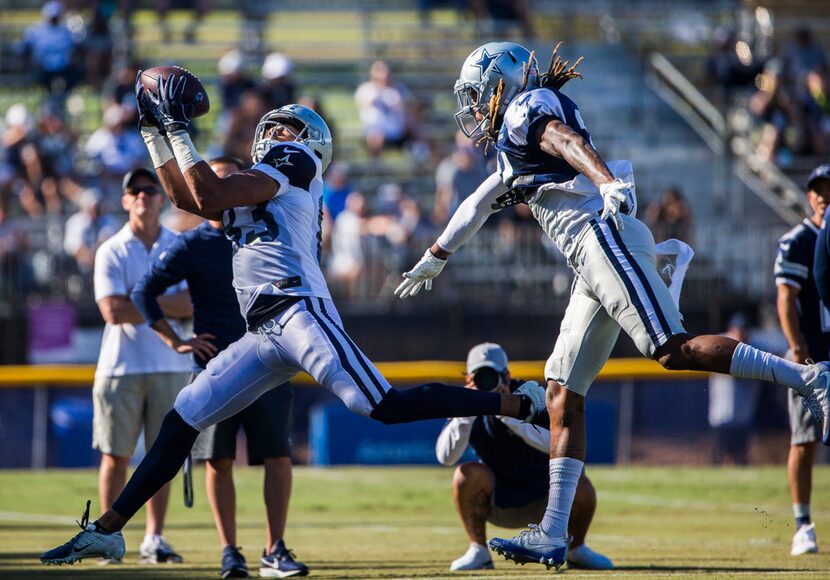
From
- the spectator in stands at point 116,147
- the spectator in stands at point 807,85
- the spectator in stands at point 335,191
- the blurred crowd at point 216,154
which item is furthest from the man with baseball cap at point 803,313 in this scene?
the spectator in stands at point 807,85

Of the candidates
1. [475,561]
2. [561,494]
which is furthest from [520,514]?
[561,494]

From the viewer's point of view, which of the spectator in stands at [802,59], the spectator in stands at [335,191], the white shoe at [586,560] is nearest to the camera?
the white shoe at [586,560]

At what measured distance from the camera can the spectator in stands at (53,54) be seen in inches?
825

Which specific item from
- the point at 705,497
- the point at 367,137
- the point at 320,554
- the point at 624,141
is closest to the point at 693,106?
the point at 624,141

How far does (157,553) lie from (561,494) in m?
2.93

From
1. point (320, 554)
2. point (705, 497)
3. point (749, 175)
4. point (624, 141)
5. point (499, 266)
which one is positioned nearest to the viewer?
point (320, 554)

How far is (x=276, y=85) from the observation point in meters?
19.2

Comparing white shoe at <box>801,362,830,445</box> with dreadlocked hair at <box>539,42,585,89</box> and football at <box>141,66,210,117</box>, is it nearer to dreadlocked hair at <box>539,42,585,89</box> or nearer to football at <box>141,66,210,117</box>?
dreadlocked hair at <box>539,42,585,89</box>

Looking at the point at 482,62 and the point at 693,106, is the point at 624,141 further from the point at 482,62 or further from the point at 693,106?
the point at 482,62

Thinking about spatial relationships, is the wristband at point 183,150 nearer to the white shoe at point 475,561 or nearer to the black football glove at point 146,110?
the black football glove at point 146,110

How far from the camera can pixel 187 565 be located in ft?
27.5

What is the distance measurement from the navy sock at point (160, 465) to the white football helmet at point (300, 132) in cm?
133

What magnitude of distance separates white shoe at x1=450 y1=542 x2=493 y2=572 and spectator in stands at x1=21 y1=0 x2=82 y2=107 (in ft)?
47.2

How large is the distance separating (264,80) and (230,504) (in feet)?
41.3
